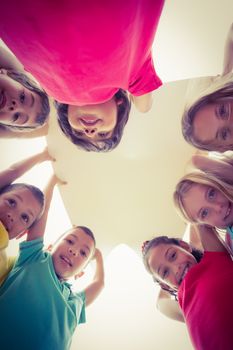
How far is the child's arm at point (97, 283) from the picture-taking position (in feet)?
3.97

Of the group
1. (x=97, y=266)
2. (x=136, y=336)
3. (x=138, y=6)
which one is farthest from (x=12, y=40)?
(x=136, y=336)

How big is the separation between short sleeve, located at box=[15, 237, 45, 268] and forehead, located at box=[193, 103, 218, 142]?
0.73 m

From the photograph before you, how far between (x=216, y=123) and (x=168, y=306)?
827 mm

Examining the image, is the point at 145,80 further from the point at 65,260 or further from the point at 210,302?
the point at 65,260

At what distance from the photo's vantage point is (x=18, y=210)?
0.99m

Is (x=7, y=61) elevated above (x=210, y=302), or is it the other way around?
(x=7, y=61)

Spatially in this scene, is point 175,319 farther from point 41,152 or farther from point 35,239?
point 41,152

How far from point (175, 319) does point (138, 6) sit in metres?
1.15

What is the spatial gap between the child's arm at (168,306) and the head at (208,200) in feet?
1.34

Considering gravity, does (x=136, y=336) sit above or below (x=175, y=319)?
below

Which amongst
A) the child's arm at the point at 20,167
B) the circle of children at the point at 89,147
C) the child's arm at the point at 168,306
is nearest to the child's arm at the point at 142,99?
the circle of children at the point at 89,147

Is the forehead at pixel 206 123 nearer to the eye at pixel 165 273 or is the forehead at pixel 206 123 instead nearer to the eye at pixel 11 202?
the eye at pixel 165 273

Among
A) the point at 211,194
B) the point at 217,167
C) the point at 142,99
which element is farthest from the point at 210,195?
the point at 142,99

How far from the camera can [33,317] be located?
33.7 inches
